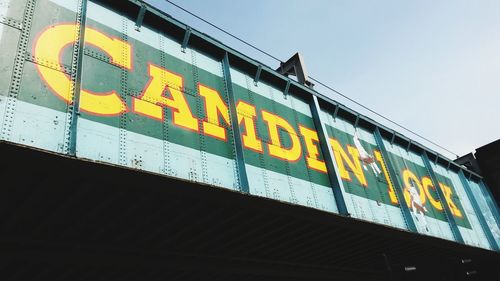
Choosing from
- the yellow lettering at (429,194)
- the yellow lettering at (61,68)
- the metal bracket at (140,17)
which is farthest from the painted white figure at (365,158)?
the yellow lettering at (61,68)

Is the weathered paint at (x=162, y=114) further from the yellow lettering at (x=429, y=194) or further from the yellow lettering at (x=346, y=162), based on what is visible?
A: the yellow lettering at (x=429, y=194)

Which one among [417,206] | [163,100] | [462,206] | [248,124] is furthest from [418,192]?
[163,100]

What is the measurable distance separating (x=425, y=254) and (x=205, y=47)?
14.5 meters

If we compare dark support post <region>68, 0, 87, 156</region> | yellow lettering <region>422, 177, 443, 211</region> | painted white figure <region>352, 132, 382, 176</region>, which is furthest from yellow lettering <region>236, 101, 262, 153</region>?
yellow lettering <region>422, 177, 443, 211</region>

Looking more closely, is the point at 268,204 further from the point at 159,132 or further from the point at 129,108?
the point at 129,108

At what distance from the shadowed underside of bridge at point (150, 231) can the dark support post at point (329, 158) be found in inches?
25.9

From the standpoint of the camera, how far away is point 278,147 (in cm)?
1283

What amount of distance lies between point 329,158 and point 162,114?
6.83 m

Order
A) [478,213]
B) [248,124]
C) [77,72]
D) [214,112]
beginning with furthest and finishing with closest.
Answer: [478,213] < [248,124] < [214,112] < [77,72]

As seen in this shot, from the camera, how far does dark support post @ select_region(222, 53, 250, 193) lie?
35.6 feet

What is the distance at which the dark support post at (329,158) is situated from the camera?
13.5 meters

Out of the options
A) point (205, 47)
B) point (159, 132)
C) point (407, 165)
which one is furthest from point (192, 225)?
point (407, 165)

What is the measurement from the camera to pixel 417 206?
17.5m

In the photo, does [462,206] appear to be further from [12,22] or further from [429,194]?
[12,22]
